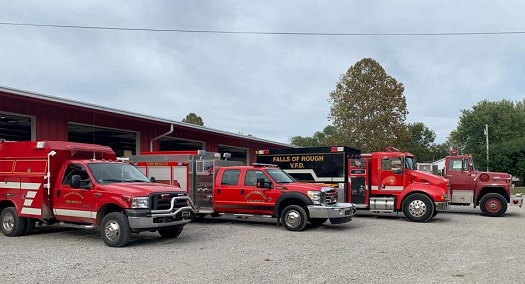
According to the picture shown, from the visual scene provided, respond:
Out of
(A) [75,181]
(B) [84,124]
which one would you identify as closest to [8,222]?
(A) [75,181]

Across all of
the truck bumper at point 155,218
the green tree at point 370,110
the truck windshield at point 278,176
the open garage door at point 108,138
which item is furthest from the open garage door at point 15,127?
the green tree at point 370,110

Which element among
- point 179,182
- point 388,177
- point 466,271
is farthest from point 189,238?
point 388,177

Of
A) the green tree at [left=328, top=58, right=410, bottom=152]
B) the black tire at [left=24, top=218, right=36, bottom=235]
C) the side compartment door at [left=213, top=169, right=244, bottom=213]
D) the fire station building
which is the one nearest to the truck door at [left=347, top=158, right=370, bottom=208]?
the side compartment door at [left=213, top=169, right=244, bottom=213]

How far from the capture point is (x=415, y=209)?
1566 cm

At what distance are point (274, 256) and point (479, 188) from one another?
12.1 meters

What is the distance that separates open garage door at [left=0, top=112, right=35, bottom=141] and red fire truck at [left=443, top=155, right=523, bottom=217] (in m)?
15.1

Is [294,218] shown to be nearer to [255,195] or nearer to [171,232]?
[255,195]

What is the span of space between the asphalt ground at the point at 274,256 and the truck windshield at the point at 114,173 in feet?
4.75

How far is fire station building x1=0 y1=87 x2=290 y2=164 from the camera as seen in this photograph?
14.5 m

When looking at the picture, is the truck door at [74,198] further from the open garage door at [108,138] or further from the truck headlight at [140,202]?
the open garage door at [108,138]

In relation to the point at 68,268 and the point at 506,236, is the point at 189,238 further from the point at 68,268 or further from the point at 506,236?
the point at 506,236

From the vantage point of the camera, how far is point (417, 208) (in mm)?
15633

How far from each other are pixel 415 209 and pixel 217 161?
6.68 m

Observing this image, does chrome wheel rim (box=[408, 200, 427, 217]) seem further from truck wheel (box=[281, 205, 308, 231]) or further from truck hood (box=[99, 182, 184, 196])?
truck hood (box=[99, 182, 184, 196])
